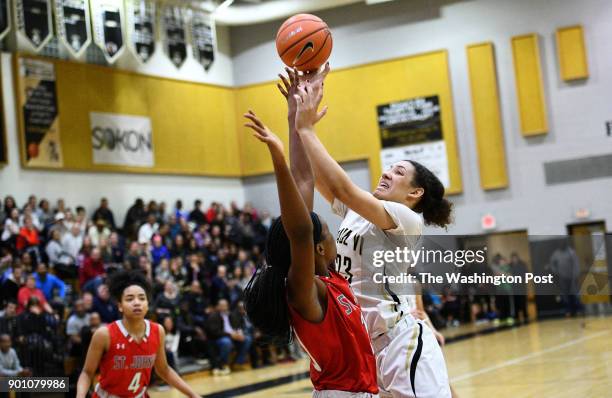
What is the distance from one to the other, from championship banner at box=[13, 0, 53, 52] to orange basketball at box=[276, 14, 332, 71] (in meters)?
14.7

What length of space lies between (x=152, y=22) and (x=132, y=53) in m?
1.03

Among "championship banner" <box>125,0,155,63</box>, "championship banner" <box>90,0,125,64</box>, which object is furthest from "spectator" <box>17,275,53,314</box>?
"championship banner" <box>125,0,155,63</box>

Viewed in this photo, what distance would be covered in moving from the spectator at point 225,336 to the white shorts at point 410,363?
413 inches

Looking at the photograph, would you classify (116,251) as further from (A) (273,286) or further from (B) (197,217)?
(A) (273,286)

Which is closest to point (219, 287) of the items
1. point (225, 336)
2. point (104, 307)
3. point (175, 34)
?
point (225, 336)

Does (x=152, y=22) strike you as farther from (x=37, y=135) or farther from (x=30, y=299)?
(x=30, y=299)

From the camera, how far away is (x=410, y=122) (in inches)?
900

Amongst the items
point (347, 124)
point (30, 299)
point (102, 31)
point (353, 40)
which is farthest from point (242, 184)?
point (30, 299)

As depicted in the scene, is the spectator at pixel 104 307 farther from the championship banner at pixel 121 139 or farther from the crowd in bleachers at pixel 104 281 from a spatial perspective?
the championship banner at pixel 121 139

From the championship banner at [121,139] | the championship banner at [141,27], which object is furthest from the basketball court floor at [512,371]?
the championship banner at [141,27]

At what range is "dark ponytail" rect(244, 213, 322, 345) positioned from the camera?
3111 millimetres

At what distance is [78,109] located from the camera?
20188 mm

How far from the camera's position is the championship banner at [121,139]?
67.3 ft

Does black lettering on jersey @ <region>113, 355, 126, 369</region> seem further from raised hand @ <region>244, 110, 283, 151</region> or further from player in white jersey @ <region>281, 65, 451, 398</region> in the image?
raised hand @ <region>244, 110, 283, 151</region>
